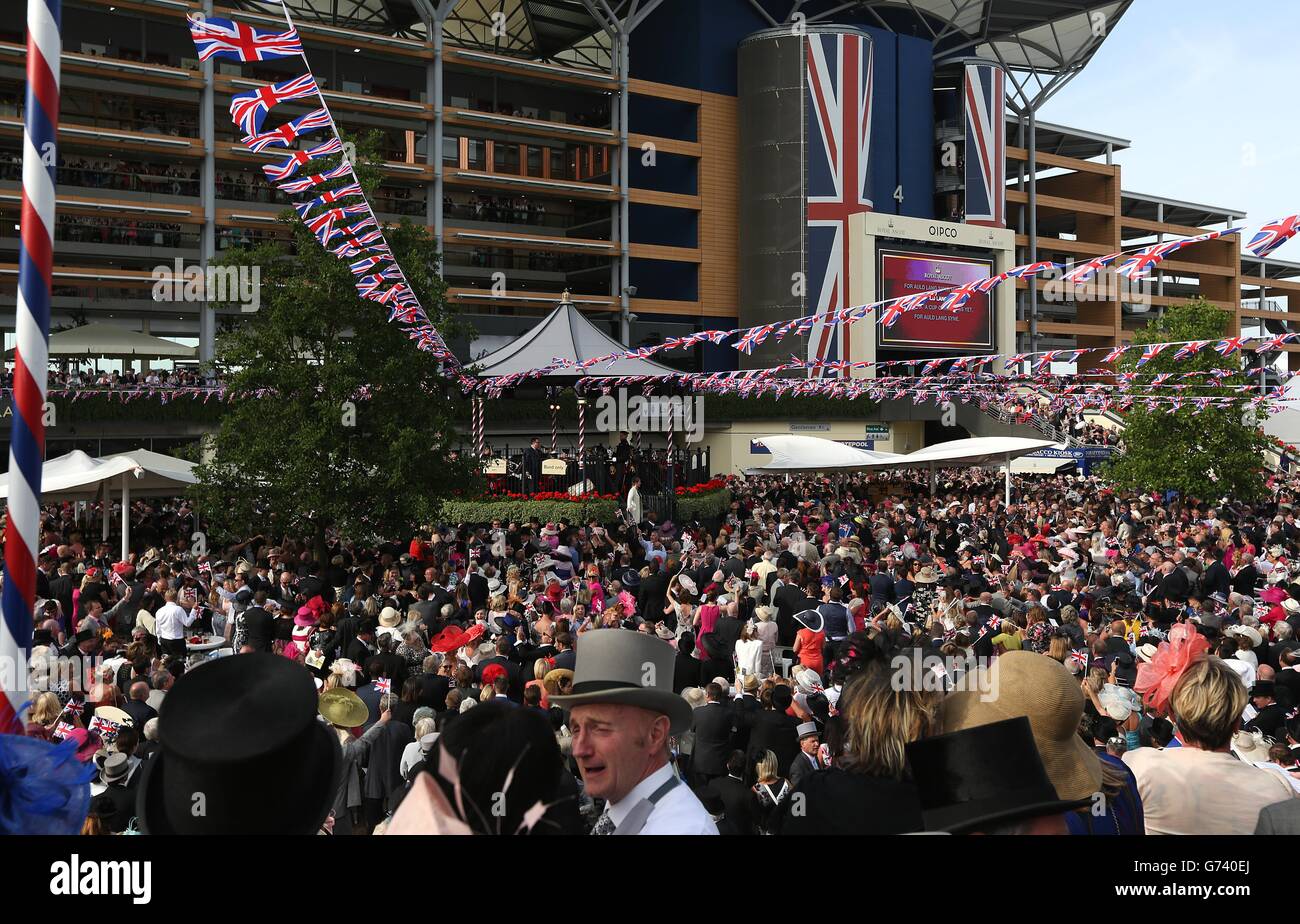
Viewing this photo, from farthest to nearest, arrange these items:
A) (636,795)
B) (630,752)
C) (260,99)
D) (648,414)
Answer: (648,414)
(260,99)
(630,752)
(636,795)

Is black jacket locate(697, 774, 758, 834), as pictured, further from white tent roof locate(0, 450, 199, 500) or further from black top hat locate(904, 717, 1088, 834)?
white tent roof locate(0, 450, 199, 500)

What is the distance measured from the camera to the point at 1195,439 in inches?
1234

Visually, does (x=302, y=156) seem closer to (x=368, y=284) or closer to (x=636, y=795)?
(x=368, y=284)

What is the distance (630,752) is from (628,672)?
0.36 meters

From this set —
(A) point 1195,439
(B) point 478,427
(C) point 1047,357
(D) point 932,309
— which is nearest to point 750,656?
(C) point 1047,357

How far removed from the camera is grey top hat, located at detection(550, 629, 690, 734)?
2979 mm

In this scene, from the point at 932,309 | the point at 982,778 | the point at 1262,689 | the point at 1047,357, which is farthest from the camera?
the point at 932,309

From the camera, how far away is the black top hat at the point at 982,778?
8.57 feet

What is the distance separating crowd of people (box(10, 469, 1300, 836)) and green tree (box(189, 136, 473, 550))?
3.22ft

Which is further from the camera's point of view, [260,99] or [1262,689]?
[260,99]

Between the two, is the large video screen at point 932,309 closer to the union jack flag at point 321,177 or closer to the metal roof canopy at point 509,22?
the metal roof canopy at point 509,22
